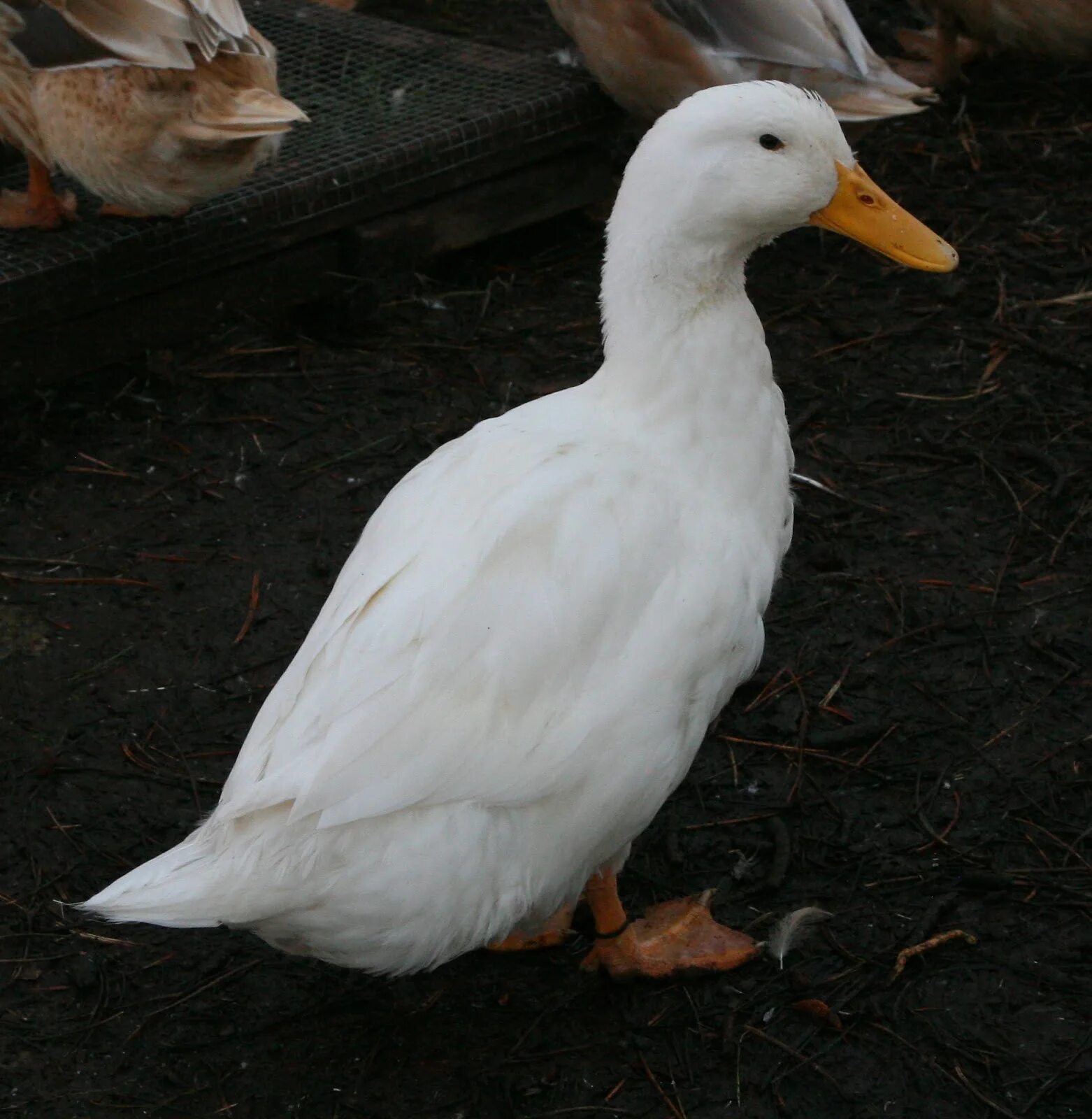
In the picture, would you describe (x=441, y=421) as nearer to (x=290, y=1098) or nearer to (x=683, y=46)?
(x=683, y=46)

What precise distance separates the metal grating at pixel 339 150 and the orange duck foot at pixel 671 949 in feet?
7.53

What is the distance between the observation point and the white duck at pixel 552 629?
7.32ft

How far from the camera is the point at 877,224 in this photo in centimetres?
261

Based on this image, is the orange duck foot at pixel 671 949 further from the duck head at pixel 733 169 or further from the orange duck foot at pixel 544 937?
the duck head at pixel 733 169

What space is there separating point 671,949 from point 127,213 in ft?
8.46

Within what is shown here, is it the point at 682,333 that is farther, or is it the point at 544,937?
the point at 544,937

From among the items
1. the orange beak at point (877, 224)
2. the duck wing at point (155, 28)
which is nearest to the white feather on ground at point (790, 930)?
the orange beak at point (877, 224)

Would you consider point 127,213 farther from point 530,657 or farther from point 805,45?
point 530,657

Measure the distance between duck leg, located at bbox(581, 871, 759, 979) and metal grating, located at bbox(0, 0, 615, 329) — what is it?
2.25 meters

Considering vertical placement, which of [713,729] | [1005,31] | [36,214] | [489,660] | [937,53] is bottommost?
[713,729]

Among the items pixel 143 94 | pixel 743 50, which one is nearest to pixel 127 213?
pixel 143 94

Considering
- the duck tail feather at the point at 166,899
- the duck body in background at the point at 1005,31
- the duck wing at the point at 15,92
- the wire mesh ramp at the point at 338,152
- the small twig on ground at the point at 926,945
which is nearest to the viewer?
the duck tail feather at the point at 166,899

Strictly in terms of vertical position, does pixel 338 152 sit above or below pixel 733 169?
below

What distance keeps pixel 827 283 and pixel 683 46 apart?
0.82 meters
